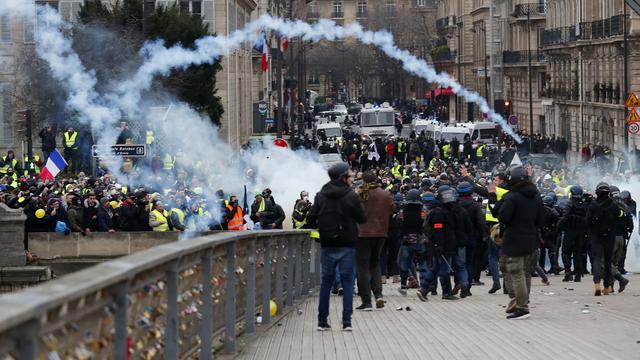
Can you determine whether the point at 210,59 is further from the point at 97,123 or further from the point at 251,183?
the point at 251,183

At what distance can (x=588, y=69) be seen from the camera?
233ft

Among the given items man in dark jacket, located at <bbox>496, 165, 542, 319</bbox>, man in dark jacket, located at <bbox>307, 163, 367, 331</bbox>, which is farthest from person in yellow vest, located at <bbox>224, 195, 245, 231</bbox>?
man in dark jacket, located at <bbox>307, 163, 367, 331</bbox>

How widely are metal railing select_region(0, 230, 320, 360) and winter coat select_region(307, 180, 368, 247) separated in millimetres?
602

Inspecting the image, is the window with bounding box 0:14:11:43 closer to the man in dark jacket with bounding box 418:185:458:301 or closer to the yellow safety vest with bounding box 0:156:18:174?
the yellow safety vest with bounding box 0:156:18:174

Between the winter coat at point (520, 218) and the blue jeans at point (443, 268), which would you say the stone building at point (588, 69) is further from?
the winter coat at point (520, 218)

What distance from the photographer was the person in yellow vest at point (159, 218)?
84.1 feet

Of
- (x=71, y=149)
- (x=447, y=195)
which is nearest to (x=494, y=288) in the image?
(x=447, y=195)

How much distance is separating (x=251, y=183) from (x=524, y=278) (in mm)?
20908

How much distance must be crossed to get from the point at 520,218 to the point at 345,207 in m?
2.09

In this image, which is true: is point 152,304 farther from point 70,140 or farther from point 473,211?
point 70,140

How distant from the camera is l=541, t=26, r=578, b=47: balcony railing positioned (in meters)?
74.3

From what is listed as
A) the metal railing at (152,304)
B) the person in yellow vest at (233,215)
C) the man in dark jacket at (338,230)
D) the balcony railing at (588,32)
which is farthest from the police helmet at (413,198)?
the balcony railing at (588,32)

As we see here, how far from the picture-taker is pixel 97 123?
42.1 m

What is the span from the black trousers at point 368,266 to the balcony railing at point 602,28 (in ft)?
157
